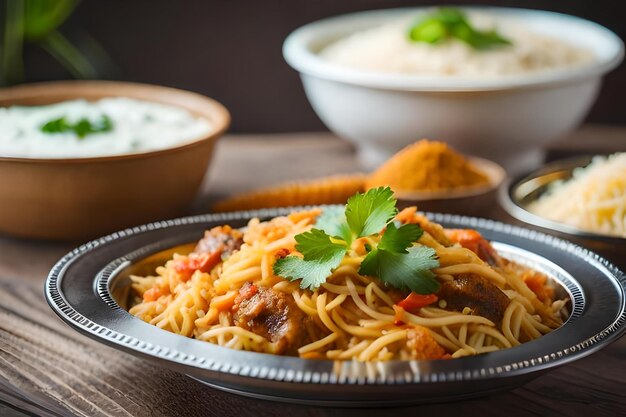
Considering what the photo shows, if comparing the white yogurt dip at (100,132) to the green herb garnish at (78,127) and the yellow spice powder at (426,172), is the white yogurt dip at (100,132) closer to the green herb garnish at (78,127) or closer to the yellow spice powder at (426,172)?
the green herb garnish at (78,127)

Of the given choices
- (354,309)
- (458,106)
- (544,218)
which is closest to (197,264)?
(354,309)

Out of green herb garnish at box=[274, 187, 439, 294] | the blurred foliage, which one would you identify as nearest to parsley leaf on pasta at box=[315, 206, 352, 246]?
green herb garnish at box=[274, 187, 439, 294]

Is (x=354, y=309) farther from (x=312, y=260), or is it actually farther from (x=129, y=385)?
(x=129, y=385)

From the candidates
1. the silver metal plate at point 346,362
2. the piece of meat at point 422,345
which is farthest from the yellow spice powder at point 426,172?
the piece of meat at point 422,345

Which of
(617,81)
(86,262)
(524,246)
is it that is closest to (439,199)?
(524,246)

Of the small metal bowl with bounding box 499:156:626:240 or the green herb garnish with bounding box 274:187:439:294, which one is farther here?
the small metal bowl with bounding box 499:156:626:240

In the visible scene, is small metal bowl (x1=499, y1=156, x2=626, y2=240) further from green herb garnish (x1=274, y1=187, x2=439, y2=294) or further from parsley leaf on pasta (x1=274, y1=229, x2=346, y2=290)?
parsley leaf on pasta (x1=274, y1=229, x2=346, y2=290)
